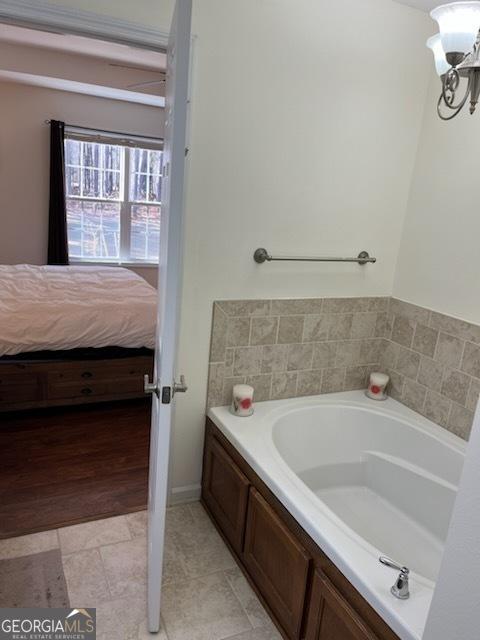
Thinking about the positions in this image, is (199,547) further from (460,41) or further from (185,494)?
(460,41)

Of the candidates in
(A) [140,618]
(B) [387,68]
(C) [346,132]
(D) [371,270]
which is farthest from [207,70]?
(A) [140,618]

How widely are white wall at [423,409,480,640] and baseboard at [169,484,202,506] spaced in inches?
66.2

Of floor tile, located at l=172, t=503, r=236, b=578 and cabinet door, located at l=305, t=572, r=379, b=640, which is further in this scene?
floor tile, located at l=172, t=503, r=236, b=578

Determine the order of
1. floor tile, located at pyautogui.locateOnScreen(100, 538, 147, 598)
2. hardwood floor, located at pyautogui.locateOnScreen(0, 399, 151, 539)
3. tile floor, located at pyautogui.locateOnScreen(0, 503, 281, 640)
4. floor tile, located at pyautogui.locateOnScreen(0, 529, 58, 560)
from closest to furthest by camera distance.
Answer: tile floor, located at pyautogui.locateOnScreen(0, 503, 281, 640)
floor tile, located at pyautogui.locateOnScreen(100, 538, 147, 598)
floor tile, located at pyautogui.locateOnScreen(0, 529, 58, 560)
hardwood floor, located at pyautogui.locateOnScreen(0, 399, 151, 539)

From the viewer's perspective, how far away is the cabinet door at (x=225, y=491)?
2009 millimetres

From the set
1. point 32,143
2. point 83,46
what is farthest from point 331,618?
point 32,143

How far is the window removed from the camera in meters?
5.32

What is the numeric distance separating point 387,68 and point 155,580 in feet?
7.93

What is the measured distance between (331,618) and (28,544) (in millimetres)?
1353

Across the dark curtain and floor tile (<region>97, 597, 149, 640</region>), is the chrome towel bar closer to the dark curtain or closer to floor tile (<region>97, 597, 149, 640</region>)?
floor tile (<region>97, 597, 149, 640</region>)

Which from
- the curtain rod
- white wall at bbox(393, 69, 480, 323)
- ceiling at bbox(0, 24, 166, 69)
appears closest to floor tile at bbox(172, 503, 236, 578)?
white wall at bbox(393, 69, 480, 323)

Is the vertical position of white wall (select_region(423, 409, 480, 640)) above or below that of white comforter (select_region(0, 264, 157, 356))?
above

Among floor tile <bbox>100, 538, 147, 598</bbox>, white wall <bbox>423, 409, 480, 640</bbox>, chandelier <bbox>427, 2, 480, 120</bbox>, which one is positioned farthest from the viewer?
floor tile <bbox>100, 538, 147, 598</bbox>

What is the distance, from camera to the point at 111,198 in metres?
5.52
